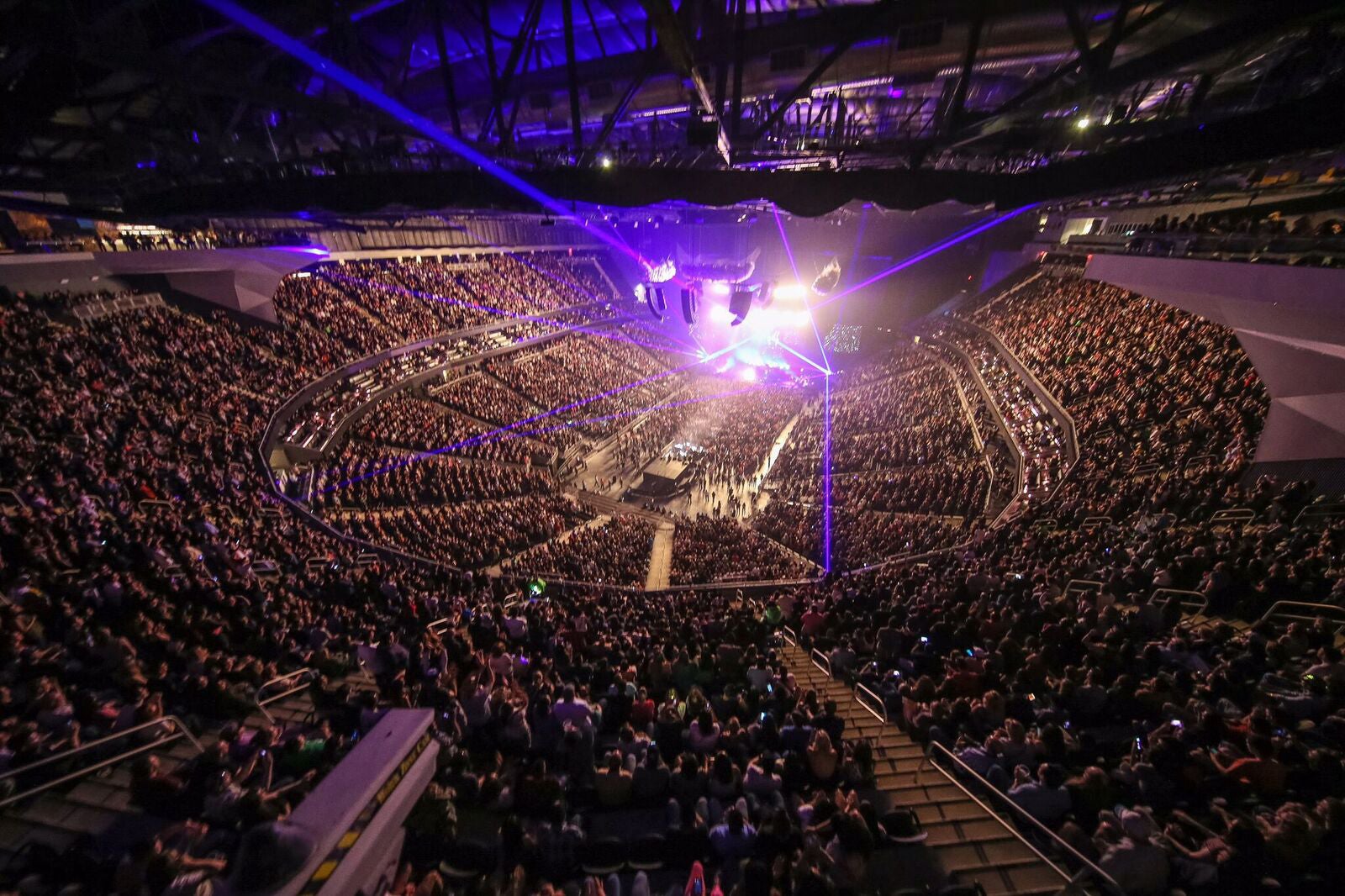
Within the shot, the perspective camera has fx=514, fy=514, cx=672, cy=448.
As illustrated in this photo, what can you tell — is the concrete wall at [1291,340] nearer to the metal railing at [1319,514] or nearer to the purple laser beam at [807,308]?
the metal railing at [1319,514]

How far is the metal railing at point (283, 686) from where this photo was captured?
19.1 feet

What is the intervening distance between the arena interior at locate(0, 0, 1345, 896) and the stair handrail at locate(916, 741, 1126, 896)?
0.16 ft

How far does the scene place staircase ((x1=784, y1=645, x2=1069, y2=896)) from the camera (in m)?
4.11

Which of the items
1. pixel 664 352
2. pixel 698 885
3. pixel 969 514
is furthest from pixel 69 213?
pixel 664 352

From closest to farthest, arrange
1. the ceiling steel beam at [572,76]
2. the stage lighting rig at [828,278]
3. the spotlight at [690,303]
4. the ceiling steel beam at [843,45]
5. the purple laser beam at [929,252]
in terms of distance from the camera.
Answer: the ceiling steel beam at [843,45]
the ceiling steel beam at [572,76]
the purple laser beam at [929,252]
the stage lighting rig at [828,278]
the spotlight at [690,303]

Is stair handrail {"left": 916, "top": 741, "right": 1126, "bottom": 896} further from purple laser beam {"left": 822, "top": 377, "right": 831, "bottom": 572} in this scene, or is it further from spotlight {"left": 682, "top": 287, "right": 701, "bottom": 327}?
spotlight {"left": 682, "top": 287, "right": 701, "bottom": 327}

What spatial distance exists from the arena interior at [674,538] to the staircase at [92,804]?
0.05 meters

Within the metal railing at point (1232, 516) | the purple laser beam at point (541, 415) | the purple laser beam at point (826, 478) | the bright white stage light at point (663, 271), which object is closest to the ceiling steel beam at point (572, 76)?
the metal railing at point (1232, 516)

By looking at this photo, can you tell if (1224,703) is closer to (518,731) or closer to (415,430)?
(518,731)

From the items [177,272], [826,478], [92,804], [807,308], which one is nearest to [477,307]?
[177,272]

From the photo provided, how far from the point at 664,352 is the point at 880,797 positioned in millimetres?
40343

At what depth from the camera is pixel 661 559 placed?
18984mm

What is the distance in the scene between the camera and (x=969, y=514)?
15305mm

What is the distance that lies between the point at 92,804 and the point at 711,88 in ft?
36.2
